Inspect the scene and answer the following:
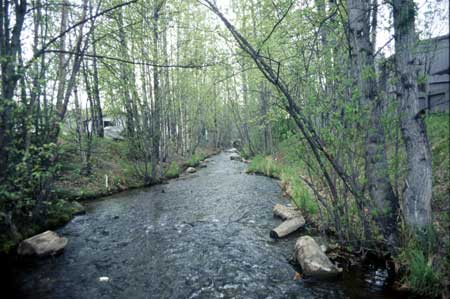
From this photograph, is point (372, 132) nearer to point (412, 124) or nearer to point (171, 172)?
point (412, 124)

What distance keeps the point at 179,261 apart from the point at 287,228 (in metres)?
2.40

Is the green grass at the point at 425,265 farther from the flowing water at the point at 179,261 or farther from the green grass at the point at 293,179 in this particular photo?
the green grass at the point at 293,179

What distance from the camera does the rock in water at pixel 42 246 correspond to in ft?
15.0

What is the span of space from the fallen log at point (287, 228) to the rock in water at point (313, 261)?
41.0 inches

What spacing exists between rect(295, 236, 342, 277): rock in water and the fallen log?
104 cm

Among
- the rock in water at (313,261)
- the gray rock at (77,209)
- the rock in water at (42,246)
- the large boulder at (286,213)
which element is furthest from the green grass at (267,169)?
the rock in water at (42,246)

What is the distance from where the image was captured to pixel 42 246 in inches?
183

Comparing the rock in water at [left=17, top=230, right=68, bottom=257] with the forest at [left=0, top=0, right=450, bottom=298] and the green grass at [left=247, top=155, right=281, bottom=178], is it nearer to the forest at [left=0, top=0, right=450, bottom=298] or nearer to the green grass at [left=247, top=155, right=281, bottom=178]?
the forest at [left=0, top=0, right=450, bottom=298]

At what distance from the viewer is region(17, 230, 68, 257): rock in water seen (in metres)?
4.56

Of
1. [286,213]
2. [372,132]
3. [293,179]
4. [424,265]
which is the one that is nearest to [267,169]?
[293,179]

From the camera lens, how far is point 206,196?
904 centimetres

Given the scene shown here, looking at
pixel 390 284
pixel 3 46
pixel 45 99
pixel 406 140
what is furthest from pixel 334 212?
pixel 3 46

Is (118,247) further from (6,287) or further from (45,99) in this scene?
(45,99)

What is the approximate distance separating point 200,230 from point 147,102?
786 centimetres
